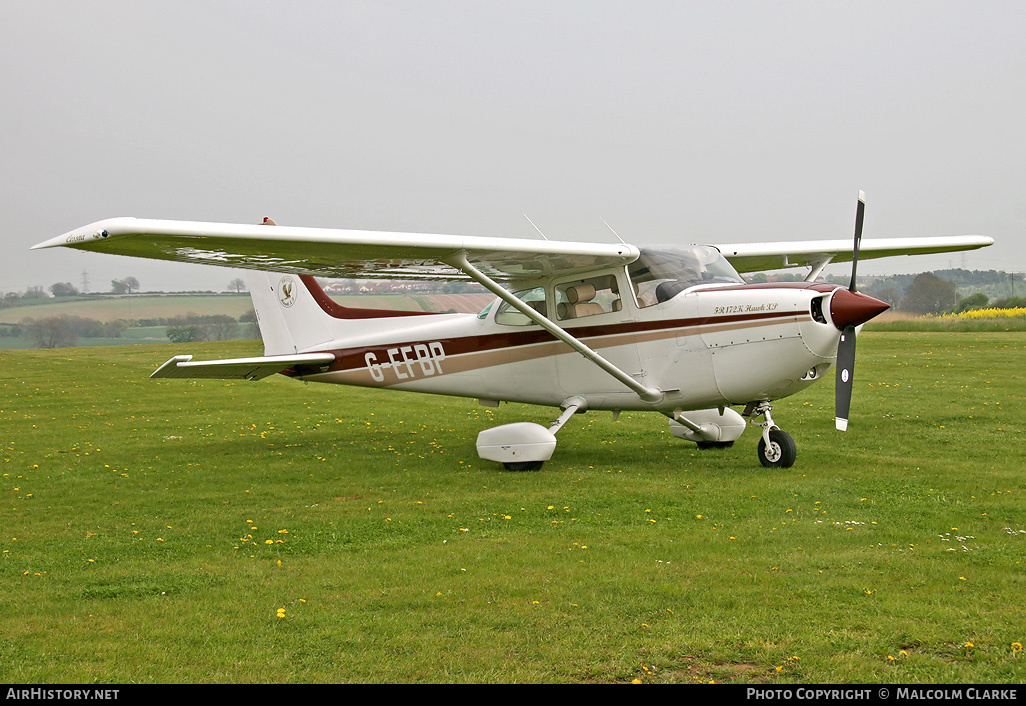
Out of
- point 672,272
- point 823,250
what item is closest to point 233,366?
point 672,272

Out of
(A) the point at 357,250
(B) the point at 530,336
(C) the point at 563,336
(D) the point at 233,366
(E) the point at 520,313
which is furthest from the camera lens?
(D) the point at 233,366

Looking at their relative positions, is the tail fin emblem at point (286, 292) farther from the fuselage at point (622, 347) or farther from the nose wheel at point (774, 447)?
the nose wheel at point (774, 447)

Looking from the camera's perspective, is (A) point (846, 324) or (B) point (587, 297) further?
(B) point (587, 297)

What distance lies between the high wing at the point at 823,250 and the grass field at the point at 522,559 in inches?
107

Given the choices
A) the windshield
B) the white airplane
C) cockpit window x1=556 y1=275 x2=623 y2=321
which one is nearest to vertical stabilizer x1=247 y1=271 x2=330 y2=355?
the white airplane

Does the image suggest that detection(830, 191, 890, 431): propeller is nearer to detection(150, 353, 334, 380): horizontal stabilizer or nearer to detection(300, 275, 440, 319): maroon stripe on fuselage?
detection(300, 275, 440, 319): maroon stripe on fuselage

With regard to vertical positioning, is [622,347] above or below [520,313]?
below

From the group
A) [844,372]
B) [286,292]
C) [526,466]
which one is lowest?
[526,466]

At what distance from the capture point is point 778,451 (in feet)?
34.7

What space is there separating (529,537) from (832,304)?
458 cm

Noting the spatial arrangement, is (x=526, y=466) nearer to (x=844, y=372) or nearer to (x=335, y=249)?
(x=335, y=249)

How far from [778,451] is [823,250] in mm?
4387

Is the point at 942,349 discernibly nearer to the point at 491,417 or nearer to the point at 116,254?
the point at 491,417

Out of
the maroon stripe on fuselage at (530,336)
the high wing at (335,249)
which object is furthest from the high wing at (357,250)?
the maroon stripe on fuselage at (530,336)
